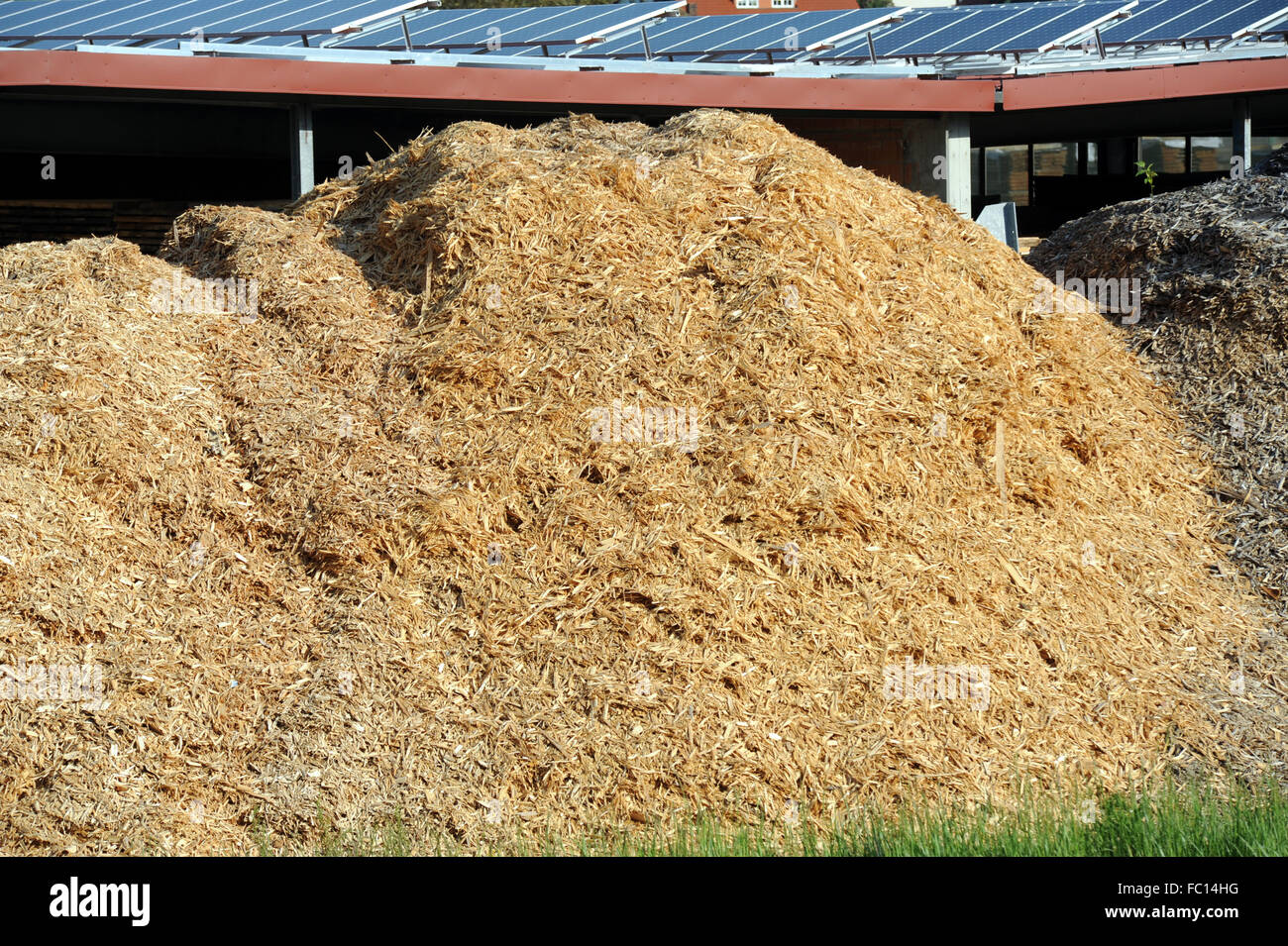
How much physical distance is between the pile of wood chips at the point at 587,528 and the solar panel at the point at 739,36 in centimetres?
763

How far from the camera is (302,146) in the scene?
10.5m

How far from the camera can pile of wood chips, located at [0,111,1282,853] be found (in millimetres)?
4684

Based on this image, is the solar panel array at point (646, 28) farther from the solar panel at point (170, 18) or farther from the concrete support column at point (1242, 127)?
the concrete support column at point (1242, 127)

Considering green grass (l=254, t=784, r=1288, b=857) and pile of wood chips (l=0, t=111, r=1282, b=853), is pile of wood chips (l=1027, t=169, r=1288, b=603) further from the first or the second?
green grass (l=254, t=784, r=1288, b=857)

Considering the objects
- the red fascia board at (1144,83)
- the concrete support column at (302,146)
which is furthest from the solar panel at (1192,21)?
the concrete support column at (302,146)

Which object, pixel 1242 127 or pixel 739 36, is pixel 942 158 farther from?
pixel 739 36

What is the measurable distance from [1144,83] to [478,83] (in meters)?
7.25

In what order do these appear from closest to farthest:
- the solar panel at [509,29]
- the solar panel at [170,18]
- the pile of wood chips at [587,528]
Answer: the pile of wood chips at [587,528] → the solar panel at [170,18] → the solar panel at [509,29]

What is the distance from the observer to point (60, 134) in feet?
36.7

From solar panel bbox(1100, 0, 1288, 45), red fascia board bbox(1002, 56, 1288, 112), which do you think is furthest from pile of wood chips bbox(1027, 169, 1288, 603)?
solar panel bbox(1100, 0, 1288, 45)

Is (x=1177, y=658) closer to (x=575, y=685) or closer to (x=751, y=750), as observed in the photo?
(x=751, y=750)

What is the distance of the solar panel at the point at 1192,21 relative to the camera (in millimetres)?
14273

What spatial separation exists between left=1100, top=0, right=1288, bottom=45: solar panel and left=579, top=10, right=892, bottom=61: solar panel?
3.37 m

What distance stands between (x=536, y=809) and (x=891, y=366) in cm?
304
